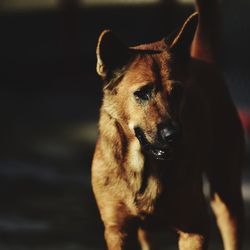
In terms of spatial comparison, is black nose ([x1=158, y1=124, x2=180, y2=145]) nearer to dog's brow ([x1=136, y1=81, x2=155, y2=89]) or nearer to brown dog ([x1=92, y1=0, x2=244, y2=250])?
brown dog ([x1=92, y1=0, x2=244, y2=250])

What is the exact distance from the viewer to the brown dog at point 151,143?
4645 millimetres

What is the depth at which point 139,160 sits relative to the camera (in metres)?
4.93

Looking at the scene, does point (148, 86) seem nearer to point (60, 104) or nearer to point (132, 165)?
point (132, 165)

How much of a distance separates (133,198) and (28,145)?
17.2 ft

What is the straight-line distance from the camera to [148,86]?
4656 mm

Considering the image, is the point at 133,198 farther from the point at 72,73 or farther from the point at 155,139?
the point at 72,73

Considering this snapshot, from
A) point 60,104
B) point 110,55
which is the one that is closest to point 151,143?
point 110,55

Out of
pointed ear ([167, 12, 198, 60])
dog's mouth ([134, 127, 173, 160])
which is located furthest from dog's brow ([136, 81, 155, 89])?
pointed ear ([167, 12, 198, 60])

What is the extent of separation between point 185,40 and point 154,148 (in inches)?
25.8

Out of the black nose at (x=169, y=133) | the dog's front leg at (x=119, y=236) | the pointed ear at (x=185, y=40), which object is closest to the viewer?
the black nose at (x=169, y=133)

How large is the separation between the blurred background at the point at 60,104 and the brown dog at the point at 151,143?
1331mm

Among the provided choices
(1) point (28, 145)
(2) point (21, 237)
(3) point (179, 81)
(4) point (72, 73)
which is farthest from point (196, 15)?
(4) point (72, 73)

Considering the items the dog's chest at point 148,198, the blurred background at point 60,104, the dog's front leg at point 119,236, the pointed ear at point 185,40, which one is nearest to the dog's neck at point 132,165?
the dog's chest at point 148,198

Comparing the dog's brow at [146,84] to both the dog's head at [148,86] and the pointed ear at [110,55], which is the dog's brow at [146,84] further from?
the pointed ear at [110,55]
